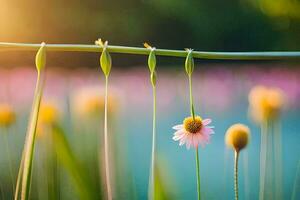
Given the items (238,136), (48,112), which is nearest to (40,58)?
(48,112)

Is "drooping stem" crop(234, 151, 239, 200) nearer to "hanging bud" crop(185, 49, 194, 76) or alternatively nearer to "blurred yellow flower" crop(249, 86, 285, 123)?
"blurred yellow flower" crop(249, 86, 285, 123)

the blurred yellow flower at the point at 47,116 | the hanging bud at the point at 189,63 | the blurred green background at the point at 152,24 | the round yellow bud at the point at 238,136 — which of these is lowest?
the round yellow bud at the point at 238,136

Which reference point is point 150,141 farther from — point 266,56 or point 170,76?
point 266,56

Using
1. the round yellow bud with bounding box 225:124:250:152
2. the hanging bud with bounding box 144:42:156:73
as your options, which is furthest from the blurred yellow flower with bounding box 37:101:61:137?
the round yellow bud with bounding box 225:124:250:152

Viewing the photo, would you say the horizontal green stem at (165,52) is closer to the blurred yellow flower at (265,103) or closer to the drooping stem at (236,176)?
the blurred yellow flower at (265,103)

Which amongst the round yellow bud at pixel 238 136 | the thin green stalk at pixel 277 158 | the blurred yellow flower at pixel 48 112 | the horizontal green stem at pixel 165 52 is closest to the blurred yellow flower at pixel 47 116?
the blurred yellow flower at pixel 48 112

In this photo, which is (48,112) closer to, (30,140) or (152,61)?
(30,140)

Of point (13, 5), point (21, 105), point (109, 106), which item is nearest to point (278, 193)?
point (109, 106)
